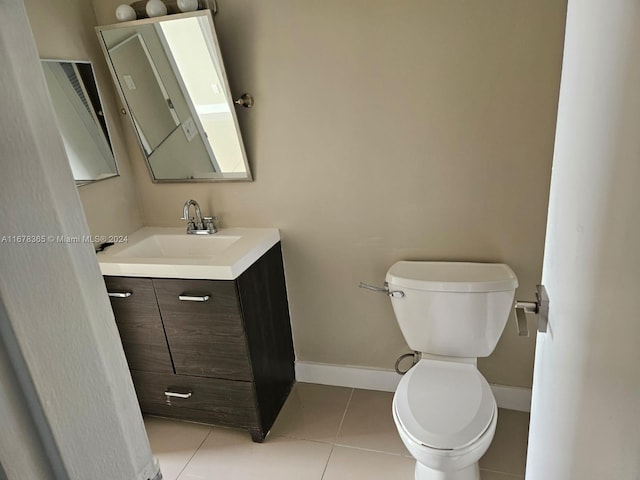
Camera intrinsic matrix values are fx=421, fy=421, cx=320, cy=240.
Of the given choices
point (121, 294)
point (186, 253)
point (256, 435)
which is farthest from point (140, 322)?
point (256, 435)

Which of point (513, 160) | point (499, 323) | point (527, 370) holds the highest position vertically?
point (513, 160)

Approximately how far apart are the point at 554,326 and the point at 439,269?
100 cm

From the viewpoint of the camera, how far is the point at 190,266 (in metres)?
1.69

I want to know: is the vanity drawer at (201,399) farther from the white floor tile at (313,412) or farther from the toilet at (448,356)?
the toilet at (448,356)

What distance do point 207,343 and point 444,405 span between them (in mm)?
993

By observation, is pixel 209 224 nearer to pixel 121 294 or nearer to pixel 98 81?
pixel 121 294

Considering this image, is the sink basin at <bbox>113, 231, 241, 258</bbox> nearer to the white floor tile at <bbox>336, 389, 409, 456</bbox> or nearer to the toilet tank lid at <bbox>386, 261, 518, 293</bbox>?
the toilet tank lid at <bbox>386, 261, 518, 293</bbox>

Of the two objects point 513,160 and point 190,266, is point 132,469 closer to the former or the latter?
point 190,266

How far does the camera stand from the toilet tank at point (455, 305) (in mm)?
1618

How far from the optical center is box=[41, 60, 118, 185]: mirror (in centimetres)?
181

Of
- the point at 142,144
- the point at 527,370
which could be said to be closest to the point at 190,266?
the point at 142,144

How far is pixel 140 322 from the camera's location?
73.3 inches

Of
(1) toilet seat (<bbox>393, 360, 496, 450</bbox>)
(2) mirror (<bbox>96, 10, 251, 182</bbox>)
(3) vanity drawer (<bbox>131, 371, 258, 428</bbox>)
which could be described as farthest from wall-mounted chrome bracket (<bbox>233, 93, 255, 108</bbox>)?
(1) toilet seat (<bbox>393, 360, 496, 450</bbox>)

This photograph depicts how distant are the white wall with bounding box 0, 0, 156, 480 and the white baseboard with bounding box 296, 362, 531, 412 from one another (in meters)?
1.87
